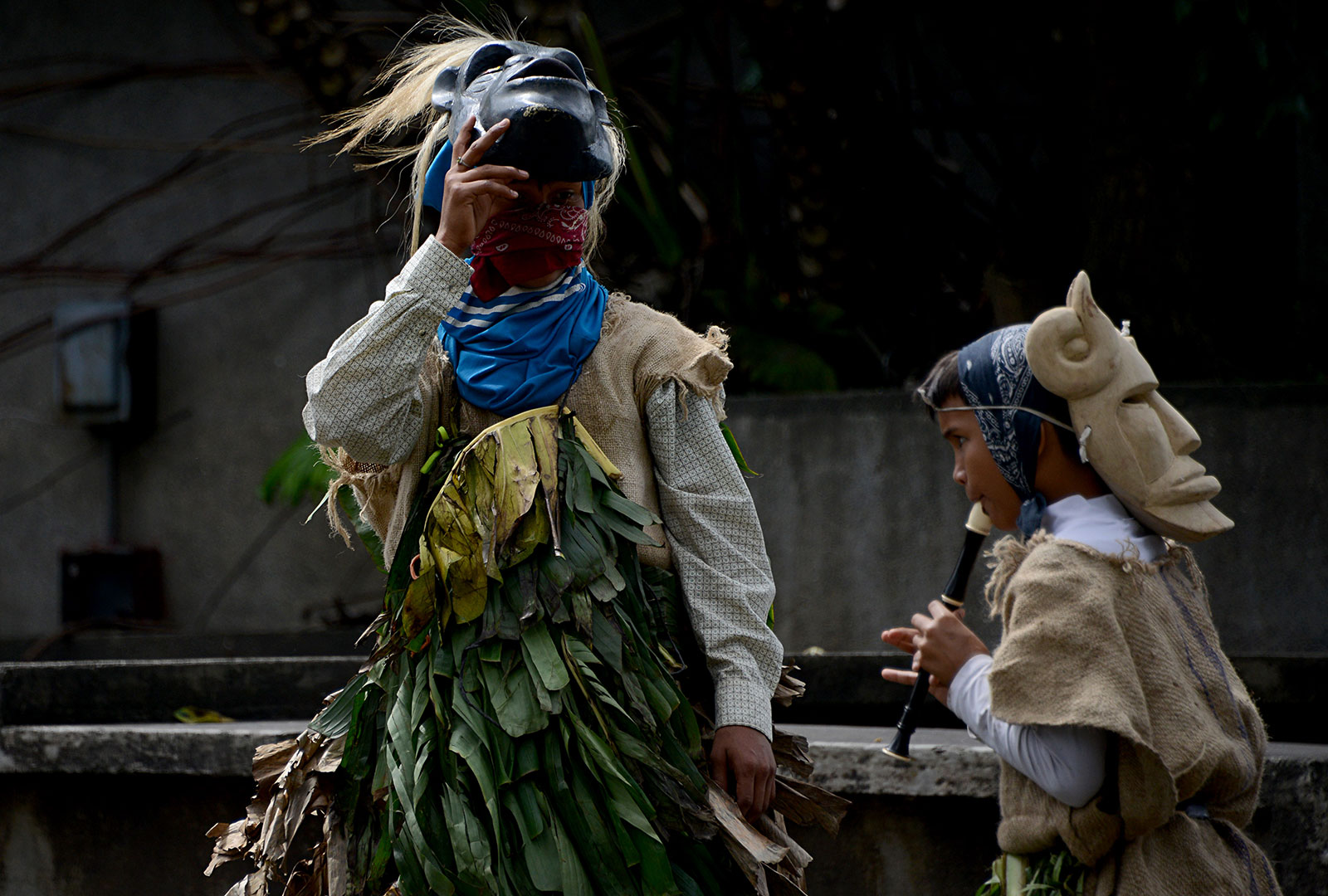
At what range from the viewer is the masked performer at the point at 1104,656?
6.29ft

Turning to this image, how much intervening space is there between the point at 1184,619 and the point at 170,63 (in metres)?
6.50

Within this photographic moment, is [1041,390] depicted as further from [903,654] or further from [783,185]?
[783,185]

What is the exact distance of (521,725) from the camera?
6.39 ft

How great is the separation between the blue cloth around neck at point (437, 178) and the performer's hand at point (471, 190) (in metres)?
0.14

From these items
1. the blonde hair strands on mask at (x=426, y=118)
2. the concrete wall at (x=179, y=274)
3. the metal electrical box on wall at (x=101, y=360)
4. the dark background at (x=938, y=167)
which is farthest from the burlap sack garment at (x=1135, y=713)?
the metal electrical box on wall at (x=101, y=360)

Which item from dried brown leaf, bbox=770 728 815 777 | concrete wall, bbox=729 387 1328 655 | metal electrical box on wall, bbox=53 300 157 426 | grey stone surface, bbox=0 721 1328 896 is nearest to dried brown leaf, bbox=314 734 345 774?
dried brown leaf, bbox=770 728 815 777

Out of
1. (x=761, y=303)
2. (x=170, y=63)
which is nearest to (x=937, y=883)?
(x=761, y=303)

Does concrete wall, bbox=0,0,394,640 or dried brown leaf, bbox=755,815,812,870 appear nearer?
dried brown leaf, bbox=755,815,812,870

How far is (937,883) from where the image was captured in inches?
119

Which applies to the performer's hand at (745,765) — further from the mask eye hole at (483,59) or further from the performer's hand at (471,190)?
the mask eye hole at (483,59)

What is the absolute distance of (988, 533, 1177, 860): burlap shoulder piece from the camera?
1.89 m

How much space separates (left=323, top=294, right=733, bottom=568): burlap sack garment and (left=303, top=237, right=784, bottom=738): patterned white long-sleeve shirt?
0.08 feet

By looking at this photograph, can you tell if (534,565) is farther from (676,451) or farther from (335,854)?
(335,854)

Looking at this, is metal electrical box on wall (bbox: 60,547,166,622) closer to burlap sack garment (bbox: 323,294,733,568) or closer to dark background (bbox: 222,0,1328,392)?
→ dark background (bbox: 222,0,1328,392)
